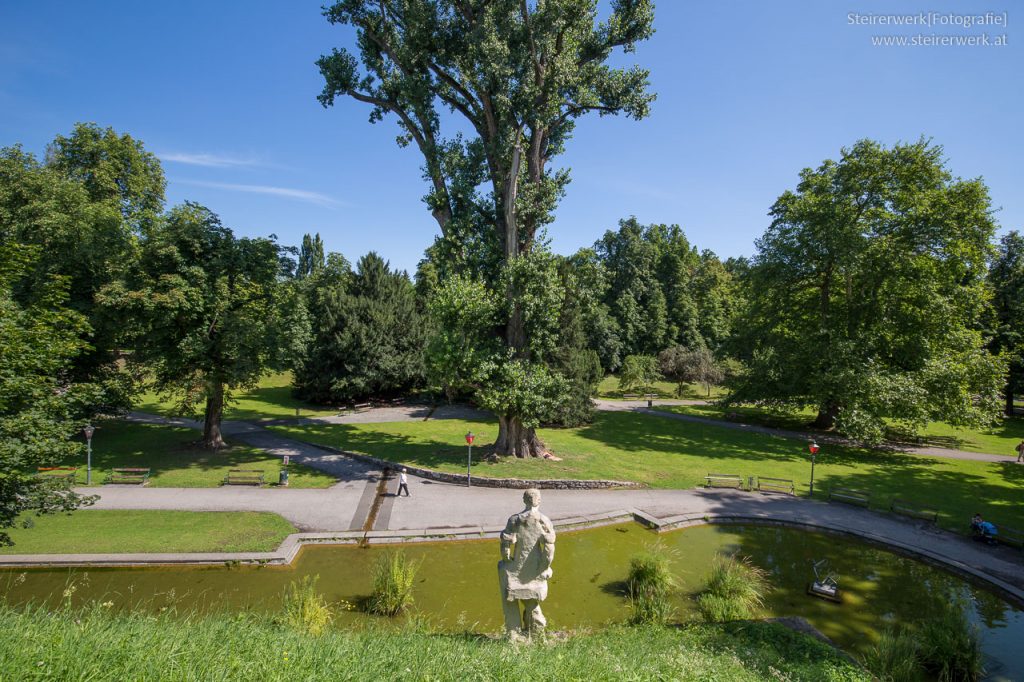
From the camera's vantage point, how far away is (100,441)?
24.8m

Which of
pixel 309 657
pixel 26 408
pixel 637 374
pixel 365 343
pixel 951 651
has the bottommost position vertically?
pixel 951 651

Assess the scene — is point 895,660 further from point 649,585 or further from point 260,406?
point 260,406

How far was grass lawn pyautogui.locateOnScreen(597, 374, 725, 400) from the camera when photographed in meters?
48.6

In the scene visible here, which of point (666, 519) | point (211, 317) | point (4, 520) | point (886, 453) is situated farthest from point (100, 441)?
point (886, 453)

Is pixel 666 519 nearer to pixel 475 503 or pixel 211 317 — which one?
pixel 475 503

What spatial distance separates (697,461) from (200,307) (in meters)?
24.1

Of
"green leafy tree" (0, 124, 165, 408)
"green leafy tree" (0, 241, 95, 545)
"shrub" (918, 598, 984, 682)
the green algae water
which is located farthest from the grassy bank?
"green leafy tree" (0, 124, 165, 408)

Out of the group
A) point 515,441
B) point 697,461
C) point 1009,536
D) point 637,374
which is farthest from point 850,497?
point 637,374

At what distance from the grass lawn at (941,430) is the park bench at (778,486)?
12054 mm

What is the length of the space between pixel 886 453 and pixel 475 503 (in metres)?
23.1

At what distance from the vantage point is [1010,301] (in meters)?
40.7

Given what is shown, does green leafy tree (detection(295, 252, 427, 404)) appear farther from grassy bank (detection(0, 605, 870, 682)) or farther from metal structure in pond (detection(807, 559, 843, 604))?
grassy bank (detection(0, 605, 870, 682))

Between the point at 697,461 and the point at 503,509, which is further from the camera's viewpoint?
the point at 697,461

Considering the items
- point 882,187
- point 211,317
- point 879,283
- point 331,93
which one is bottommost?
point 211,317
